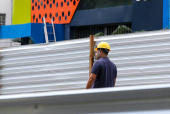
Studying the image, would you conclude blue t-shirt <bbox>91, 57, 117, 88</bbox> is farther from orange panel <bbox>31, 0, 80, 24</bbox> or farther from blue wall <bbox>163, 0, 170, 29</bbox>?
orange panel <bbox>31, 0, 80, 24</bbox>

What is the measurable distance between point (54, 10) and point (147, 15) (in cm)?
654

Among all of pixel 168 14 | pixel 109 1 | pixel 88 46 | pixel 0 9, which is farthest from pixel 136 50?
pixel 0 9

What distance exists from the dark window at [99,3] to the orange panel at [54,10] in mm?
365

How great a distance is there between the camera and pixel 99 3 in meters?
18.2

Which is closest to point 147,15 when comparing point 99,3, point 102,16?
point 102,16

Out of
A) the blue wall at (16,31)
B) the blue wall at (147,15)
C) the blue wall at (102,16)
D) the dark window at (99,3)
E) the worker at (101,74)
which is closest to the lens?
the worker at (101,74)

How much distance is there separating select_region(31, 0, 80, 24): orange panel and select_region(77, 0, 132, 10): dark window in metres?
0.37

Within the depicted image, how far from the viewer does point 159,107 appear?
2812 millimetres

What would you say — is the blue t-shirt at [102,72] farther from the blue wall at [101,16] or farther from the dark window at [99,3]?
the dark window at [99,3]

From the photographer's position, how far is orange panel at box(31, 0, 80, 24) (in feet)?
63.9

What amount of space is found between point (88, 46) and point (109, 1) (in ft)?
36.0

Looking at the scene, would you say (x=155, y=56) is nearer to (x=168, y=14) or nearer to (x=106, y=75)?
(x=106, y=75)

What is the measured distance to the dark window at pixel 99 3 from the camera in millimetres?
17391

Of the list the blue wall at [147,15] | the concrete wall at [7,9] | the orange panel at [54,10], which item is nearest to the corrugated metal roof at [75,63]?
the blue wall at [147,15]
